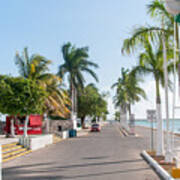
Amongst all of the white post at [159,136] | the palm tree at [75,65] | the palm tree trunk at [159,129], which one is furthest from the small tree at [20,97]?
the palm tree at [75,65]

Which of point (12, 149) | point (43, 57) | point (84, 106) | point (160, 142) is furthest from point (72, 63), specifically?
point (160, 142)

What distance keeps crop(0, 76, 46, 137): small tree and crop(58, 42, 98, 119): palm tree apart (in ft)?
69.2

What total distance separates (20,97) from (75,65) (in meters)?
22.8

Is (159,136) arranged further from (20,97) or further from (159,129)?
(20,97)

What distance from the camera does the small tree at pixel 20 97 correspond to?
23531 mm

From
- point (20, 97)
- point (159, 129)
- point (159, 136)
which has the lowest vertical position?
point (159, 136)

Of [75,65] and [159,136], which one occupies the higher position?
[75,65]

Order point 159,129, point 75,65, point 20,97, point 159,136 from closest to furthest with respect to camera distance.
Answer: point 159,136
point 159,129
point 20,97
point 75,65

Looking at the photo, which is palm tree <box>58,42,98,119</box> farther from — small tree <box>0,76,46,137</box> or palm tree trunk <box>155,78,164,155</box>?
palm tree trunk <box>155,78,164,155</box>

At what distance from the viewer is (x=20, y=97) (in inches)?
929

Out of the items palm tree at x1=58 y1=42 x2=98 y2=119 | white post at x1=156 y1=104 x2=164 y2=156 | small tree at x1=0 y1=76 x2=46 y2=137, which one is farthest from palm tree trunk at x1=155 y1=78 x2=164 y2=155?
palm tree at x1=58 y1=42 x2=98 y2=119

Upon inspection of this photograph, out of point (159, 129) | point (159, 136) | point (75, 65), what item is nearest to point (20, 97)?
point (159, 129)

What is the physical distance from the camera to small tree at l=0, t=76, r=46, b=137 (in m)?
23.5

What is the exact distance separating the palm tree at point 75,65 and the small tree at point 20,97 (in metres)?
21.1
